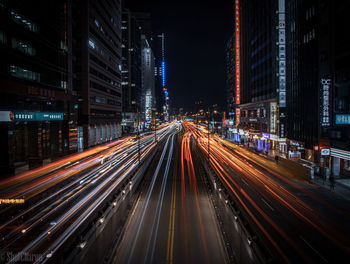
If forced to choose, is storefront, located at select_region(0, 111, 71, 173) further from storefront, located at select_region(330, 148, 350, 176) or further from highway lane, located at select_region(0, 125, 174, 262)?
storefront, located at select_region(330, 148, 350, 176)

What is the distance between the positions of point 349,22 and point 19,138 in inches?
1985

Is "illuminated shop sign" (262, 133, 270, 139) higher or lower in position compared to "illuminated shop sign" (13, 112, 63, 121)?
lower

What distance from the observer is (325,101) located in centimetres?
2931

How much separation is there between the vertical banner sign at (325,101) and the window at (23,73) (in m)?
41.9

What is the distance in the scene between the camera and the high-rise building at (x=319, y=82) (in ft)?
90.9

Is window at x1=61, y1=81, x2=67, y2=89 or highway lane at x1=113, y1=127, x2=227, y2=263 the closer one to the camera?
highway lane at x1=113, y1=127, x2=227, y2=263

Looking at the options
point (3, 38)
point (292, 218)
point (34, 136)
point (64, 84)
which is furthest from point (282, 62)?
point (34, 136)

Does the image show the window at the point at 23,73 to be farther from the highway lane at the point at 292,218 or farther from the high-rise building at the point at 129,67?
the high-rise building at the point at 129,67

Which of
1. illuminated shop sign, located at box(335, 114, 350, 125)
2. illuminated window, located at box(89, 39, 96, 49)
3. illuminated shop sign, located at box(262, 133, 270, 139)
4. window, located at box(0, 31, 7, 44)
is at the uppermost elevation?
illuminated window, located at box(89, 39, 96, 49)

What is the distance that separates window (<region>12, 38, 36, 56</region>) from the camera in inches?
1282

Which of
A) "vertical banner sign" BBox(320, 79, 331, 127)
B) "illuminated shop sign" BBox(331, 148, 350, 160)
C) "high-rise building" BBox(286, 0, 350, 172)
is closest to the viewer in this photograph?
"illuminated shop sign" BBox(331, 148, 350, 160)

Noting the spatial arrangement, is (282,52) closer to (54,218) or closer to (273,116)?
(273,116)

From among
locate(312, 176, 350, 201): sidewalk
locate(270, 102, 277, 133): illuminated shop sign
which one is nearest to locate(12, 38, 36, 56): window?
locate(312, 176, 350, 201): sidewalk

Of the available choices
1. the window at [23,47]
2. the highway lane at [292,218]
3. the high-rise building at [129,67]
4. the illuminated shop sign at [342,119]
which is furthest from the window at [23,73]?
the high-rise building at [129,67]
